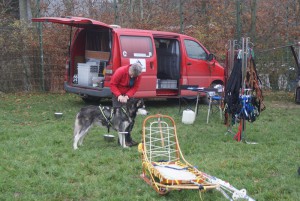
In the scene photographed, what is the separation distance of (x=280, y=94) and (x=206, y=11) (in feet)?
16.1

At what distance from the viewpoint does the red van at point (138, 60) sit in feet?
33.4

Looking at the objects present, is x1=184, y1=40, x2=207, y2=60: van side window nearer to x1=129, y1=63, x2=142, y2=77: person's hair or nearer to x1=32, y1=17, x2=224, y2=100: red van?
x1=32, y1=17, x2=224, y2=100: red van

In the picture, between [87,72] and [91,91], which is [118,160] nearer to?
[91,91]

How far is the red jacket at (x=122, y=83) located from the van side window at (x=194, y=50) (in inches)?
169

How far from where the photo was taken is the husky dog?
712 cm

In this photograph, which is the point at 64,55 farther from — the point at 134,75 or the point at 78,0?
the point at 134,75

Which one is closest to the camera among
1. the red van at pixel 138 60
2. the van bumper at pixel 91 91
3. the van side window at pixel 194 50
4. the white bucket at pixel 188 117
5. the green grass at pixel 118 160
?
the green grass at pixel 118 160

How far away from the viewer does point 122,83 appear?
7426mm

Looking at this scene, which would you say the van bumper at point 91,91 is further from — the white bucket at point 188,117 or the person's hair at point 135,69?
the person's hair at point 135,69

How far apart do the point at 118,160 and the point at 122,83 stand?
5.05 feet

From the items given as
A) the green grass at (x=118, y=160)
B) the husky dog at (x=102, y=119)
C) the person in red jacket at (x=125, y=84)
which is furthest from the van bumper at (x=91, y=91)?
the husky dog at (x=102, y=119)

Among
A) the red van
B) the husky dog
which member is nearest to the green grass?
the husky dog

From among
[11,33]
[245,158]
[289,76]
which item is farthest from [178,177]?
[289,76]

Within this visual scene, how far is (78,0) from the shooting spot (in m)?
15.4
